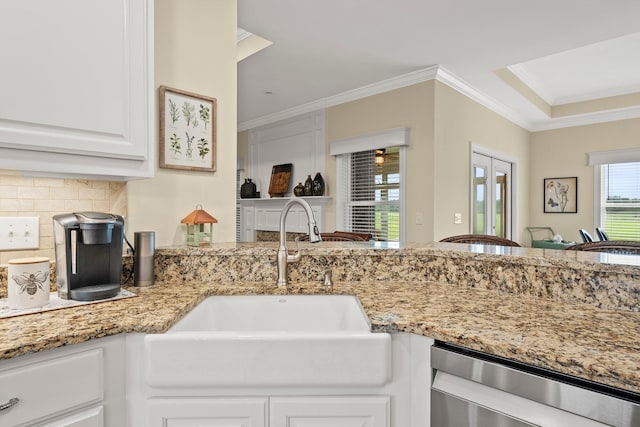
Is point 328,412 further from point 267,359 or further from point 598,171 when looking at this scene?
point 598,171

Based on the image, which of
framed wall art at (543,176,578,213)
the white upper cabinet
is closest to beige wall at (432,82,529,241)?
framed wall art at (543,176,578,213)

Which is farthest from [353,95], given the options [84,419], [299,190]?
[84,419]

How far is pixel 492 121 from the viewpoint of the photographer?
4730 mm

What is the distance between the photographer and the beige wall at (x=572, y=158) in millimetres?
5059

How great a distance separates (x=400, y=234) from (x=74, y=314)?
323 centimetres

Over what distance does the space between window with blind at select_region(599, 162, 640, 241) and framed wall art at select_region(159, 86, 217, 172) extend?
567 cm

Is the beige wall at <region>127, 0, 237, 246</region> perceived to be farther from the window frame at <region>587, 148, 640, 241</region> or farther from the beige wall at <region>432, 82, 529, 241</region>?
the window frame at <region>587, 148, 640, 241</region>

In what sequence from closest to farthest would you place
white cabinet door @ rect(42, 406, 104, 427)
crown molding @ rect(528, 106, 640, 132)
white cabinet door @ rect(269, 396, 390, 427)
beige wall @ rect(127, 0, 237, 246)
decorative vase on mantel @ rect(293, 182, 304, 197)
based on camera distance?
1. white cabinet door @ rect(42, 406, 104, 427)
2. white cabinet door @ rect(269, 396, 390, 427)
3. beige wall @ rect(127, 0, 237, 246)
4. decorative vase on mantel @ rect(293, 182, 304, 197)
5. crown molding @ rect(528, 106, 640, 132)

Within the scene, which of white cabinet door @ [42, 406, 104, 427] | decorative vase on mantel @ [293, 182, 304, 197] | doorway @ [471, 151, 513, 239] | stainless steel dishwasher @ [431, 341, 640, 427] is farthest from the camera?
decorative vase on mantel @ [293, 182, 304, 197]

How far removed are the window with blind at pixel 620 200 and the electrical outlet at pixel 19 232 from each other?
637 centimetres

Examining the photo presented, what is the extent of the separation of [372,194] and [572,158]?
3457 millimetres

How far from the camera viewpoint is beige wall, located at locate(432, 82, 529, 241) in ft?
12.0

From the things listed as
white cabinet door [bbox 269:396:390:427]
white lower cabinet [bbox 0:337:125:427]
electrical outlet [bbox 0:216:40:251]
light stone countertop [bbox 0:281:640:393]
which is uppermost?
electrical outlet [bbox 0:216:40:251]

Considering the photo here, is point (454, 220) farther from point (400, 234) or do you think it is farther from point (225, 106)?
point (225, 106)
